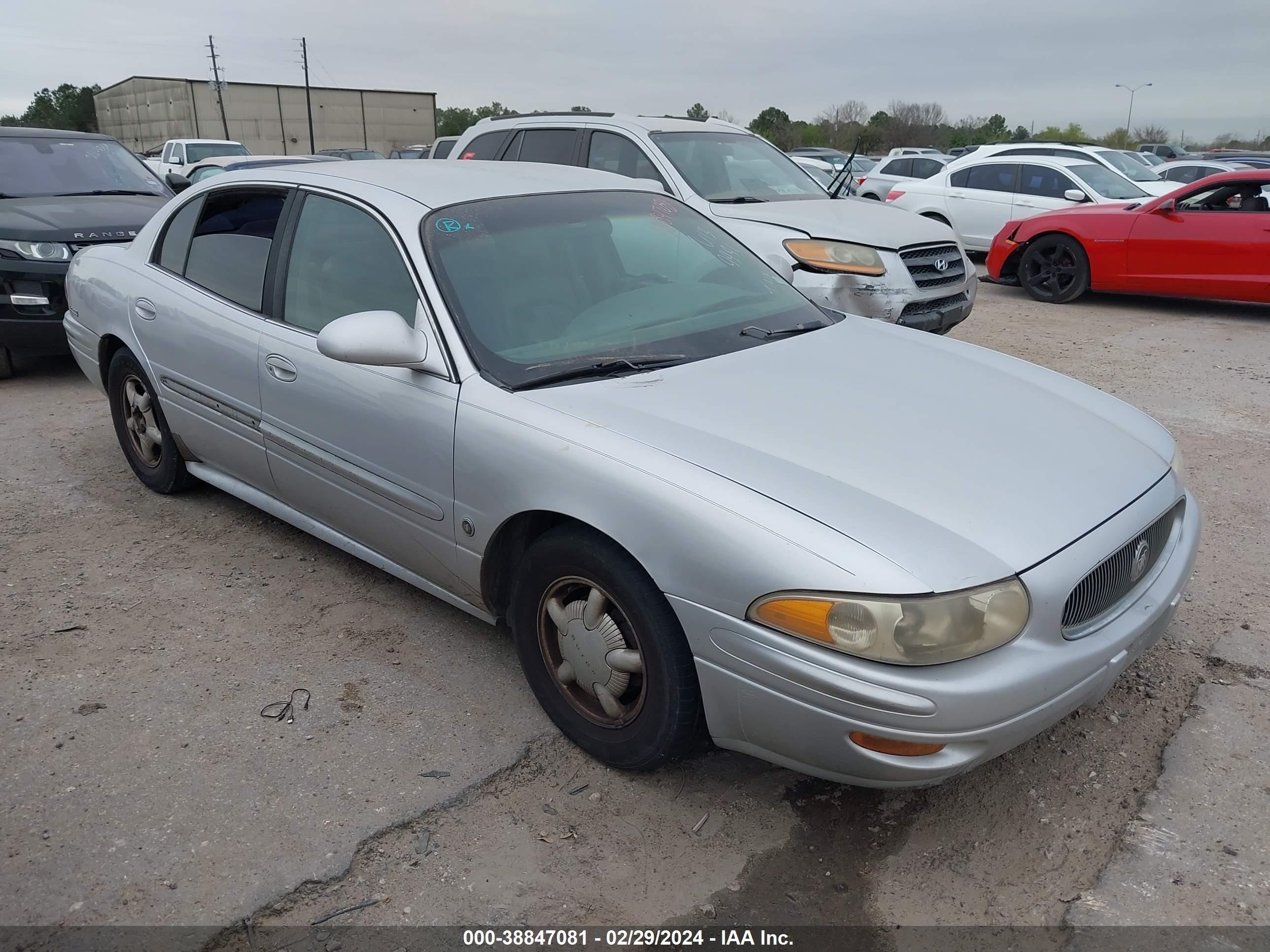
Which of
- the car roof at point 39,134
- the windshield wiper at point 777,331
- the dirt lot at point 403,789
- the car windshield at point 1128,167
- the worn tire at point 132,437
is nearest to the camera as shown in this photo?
the dirt lot at point 403,789

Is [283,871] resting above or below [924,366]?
below

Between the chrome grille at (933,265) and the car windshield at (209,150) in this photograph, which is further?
the car windshield at (209,150)

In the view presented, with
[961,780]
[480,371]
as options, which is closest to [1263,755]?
[961,780]

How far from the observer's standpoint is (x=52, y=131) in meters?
8.19

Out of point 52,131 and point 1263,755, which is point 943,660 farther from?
point 52,131

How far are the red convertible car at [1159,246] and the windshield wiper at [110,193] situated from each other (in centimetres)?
857

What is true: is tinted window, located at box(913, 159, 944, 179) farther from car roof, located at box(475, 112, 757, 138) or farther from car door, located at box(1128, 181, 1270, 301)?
car roof, located at box(475, 112, 757, 138)

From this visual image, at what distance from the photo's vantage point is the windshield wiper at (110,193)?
750 cm

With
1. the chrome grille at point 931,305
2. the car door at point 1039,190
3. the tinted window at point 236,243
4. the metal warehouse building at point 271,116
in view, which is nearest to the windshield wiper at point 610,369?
the tinted window at point 236,243

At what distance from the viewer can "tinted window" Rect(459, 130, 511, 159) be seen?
788 centimetres

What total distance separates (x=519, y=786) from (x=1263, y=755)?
7.03 ft

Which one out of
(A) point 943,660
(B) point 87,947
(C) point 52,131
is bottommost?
(B) point 87,947

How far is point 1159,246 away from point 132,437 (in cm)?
925

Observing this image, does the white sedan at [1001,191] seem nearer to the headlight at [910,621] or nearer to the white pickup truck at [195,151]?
the headlight at [910,621]
